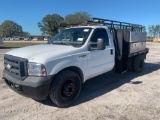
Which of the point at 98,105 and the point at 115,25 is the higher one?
the point at 115,25

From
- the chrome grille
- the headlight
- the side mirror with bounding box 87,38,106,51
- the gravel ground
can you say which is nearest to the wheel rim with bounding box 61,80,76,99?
the gravel ground

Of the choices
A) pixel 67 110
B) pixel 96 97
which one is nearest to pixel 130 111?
pixel 96 97

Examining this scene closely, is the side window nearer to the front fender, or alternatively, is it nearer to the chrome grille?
the front fender

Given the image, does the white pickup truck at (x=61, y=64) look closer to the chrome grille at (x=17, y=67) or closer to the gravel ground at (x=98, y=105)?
the chrome grille at (x=17, y=67)

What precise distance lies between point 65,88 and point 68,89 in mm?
109

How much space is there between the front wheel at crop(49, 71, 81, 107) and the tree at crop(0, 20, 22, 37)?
136231 millimetres

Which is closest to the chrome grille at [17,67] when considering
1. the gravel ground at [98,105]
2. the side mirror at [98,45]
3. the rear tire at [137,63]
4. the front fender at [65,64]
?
the front fender at [65,64]

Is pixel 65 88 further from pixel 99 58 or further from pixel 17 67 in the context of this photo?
pixel 99 58

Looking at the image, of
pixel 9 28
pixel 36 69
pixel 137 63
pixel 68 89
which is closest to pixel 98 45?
pixel 68 89

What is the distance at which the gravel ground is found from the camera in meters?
4.09

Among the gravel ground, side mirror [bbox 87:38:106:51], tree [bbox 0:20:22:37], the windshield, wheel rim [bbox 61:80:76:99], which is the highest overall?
tree [bbox 0:20:22:37]

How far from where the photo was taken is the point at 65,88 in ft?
14.9

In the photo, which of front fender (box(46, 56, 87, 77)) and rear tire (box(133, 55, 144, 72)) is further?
rear tire (box(133, 55, 144, 72))

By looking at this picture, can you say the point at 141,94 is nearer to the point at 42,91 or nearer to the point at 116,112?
the point at 116,112
